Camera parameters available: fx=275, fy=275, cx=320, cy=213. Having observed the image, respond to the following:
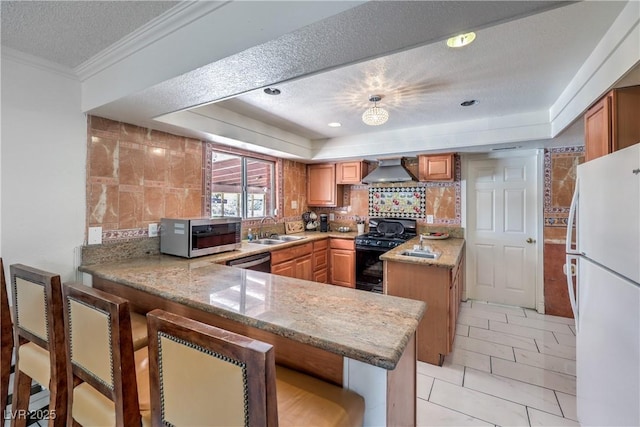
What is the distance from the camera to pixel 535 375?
217cm

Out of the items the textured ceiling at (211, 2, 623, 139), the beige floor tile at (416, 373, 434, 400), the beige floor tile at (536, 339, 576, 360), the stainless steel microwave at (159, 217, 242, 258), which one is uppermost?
the textured ceiling at (211, 2, 623, 139)

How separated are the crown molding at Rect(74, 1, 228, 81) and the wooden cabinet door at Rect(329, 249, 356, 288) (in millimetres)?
3216

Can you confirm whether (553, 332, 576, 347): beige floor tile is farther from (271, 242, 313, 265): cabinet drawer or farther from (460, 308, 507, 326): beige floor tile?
(271, 242, 313, 265): cabinet drawer

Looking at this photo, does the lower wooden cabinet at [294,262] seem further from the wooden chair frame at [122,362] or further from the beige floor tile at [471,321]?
the wooden chair frame at [122,362]

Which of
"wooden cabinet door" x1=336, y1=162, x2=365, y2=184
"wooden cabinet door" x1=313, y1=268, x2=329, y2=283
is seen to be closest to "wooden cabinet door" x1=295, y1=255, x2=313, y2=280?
"wooden cabinet door" x1=313, y1=268, x2=329, y2=283

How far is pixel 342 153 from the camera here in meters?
3.88

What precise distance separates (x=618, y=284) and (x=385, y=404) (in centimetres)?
114

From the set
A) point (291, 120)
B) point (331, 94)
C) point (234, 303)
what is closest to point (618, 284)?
point (234, 303)

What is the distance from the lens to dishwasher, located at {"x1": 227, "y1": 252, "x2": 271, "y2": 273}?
2.55 metres

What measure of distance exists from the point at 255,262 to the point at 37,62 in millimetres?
2105

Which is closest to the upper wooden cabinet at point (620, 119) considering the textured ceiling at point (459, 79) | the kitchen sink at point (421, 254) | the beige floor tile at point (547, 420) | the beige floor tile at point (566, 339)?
the textured ceiling at point (459, 79)

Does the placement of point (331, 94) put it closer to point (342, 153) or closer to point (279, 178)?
point (342, 153)

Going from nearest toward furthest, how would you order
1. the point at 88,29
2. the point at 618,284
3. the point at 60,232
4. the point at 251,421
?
the point at 251,421, the point at 618,284, the point at 88,29, the point at 60,232

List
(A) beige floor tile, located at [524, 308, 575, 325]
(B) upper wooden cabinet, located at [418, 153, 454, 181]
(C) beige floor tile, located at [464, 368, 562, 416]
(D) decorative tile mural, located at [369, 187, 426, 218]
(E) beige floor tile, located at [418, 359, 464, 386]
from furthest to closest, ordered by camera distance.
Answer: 1. (D) decorative tile mural, located at [369, 187, 426, 218]
2. (B) upper wooden cabinet, located at [418, 153, 454, 181]
3. (A) beige floor tile, located at [524, 308, 575, 325]
4. (E) beige floor tile, located at [418, 359, 464, 386]
5. (C) beige floor tile, located at [464, 368, 562, 416]
